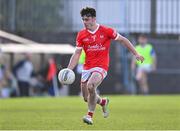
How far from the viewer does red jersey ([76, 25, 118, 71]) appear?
15008mm

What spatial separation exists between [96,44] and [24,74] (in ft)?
58.3

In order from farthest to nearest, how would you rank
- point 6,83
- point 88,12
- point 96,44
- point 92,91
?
point 6,83
point 96,44
point 92,91
point 88,12

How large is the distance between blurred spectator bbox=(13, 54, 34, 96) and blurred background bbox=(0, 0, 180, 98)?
1.61 meters

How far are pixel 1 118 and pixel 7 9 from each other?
19876 mm

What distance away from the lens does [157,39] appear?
36219mm

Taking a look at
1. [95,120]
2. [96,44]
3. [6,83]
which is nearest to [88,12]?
[96,44]

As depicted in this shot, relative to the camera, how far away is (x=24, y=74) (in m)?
32.6

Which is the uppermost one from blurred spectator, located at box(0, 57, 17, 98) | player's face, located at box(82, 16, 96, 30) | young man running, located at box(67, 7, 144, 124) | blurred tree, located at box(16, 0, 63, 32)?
player's face, located at box(82, 16, 96, 30)

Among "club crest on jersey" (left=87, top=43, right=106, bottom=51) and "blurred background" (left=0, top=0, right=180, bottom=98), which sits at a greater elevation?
"club crest on jersey" (left=87, top=43, right=106, bottom=51)

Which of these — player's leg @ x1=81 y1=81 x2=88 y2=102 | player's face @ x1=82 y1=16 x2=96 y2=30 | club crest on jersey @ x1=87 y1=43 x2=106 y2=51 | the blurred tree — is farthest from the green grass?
the blurred tree

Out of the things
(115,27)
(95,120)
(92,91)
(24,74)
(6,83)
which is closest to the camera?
(92,91)

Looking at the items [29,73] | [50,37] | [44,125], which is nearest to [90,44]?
[44,125]

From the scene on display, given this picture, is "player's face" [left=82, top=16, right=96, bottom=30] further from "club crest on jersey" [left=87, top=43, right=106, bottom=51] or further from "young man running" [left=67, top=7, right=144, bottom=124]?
"club crest on jersey" [left=87, top=43, right=106, bottom=51]

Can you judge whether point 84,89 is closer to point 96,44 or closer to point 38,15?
point 96,44
